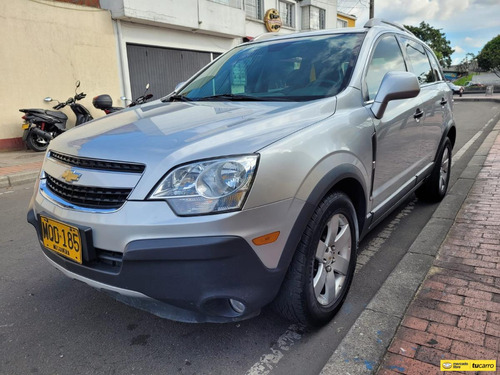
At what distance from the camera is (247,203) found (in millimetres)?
1611

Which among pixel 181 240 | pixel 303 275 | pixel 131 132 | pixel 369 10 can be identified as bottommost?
pixel 303 275

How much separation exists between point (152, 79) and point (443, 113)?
32.5ft

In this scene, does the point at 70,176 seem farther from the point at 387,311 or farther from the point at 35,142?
the point at 35,142

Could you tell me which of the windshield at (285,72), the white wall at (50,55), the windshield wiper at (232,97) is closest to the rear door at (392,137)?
the windshield at (285,72)

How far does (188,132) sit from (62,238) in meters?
0.82

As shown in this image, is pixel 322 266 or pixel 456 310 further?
pixel 456 310

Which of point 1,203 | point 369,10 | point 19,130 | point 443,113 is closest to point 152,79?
point 19,130

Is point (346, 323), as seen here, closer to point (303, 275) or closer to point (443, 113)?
point (303, 275)

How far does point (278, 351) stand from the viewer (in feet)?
6.76

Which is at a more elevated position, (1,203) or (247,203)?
(247,203)

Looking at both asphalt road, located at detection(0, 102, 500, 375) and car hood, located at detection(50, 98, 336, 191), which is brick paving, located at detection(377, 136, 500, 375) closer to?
asphalt road, located at detection(0, 102, 500, 375)

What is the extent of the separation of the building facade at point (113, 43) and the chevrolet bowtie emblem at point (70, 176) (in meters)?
8.17

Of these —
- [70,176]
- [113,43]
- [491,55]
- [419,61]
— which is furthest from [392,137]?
[491,55]

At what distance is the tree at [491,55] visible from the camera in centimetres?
5238
